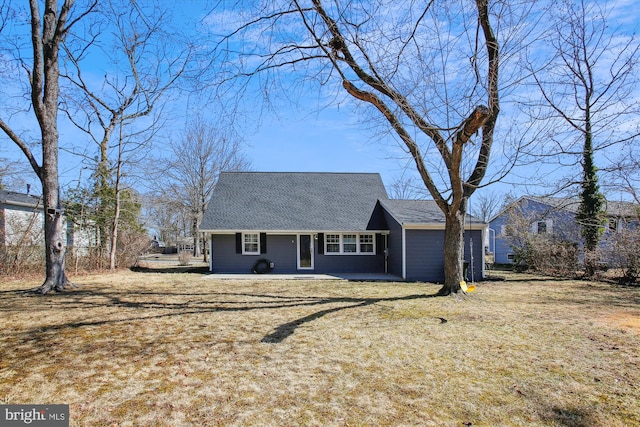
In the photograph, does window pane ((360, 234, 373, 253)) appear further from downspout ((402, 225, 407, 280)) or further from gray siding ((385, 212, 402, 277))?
downspout ((402, 225, 407, 280))

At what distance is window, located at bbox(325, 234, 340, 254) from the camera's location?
54.8 ft

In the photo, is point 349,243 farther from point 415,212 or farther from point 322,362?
point 322,362

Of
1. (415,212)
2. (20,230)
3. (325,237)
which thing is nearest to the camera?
(20,230)

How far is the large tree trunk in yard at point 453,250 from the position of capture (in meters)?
9.37

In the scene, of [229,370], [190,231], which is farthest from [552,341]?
[190,231]

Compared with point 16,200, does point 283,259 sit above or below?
below

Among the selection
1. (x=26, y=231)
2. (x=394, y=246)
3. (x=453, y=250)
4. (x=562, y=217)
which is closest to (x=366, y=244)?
(x=394, y=246)

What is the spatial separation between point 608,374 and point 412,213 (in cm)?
1132

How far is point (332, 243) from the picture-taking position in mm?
16734

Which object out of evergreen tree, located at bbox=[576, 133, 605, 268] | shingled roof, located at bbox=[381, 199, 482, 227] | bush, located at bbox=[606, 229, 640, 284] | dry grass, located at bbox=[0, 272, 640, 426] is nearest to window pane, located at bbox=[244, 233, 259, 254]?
shingled roof, located at bbox=[381, 199, 482, 227]

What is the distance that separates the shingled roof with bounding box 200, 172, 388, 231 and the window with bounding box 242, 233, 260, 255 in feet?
1.55

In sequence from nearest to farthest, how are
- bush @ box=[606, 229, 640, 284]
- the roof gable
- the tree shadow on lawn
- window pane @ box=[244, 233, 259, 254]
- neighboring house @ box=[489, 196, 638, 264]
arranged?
the tree shadow on lawn, bush @ box=[606, 229, 640, 284], neighboring house @ box=[489, 196, 638, 264], window pane @ box=[244, 233, 259, 254], the roof gable

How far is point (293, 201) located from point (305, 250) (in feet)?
9.04

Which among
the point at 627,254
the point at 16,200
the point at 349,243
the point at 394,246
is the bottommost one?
the point at 627,254
